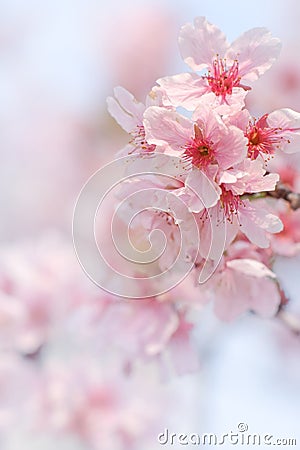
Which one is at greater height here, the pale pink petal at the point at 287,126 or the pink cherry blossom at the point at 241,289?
the pale pink petal at the point at 287,126

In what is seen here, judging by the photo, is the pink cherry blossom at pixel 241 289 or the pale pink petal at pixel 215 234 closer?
the pale pink petal at pixel 215 234

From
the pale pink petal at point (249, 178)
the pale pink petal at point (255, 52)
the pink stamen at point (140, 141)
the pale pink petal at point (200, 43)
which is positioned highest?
the pale pink petal at point (200, 43)

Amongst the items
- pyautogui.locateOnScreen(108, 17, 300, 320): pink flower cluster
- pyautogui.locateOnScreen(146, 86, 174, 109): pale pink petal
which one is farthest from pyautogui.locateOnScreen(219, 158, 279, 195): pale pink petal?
pyautogui.locateOnScreen(146, 86, 174, 109): pale pink petal

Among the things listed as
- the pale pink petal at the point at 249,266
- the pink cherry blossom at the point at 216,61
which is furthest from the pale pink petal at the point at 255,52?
the pale pink petal at the point at 249,266

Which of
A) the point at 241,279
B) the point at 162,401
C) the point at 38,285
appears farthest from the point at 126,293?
the point at 162,401

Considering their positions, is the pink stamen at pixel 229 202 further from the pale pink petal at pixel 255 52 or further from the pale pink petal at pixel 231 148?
the pale pink petal at pixel 255 52

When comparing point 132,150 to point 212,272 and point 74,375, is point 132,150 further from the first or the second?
point 74,375
